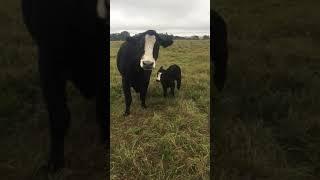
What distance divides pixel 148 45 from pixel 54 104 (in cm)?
61

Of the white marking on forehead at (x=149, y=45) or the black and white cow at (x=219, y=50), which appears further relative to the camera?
the black and white cow at (x=219, y=50)

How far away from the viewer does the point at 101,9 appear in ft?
6.65

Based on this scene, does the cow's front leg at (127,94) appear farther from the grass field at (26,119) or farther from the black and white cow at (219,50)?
the black and white cow at (219,50)

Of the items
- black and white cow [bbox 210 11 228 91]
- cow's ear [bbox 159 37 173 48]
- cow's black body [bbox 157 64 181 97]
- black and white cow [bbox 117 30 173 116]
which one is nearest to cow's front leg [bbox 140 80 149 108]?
black and white cow [bbox 117 30 173 116]

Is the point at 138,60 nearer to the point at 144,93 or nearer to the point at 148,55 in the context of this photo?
the point at 148,55

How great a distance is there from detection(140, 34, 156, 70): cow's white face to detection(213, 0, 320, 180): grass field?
17.0 inches

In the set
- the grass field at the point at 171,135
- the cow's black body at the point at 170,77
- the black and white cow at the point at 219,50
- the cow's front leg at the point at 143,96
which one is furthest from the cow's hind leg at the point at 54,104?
the black and white cow at the point at 219,50

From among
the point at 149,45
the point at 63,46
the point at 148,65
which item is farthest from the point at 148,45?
the point at 63,46

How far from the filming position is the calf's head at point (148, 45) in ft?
6.42

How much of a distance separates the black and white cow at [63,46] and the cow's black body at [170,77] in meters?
0.32

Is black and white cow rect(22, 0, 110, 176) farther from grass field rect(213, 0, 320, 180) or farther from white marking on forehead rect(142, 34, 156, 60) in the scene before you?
grass field rect(213, 0, 320, 180)

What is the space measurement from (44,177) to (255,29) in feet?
5.47

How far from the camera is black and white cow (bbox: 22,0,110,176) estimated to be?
2.04 m

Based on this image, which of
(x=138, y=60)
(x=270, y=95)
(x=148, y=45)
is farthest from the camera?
(x=270, y=95)
